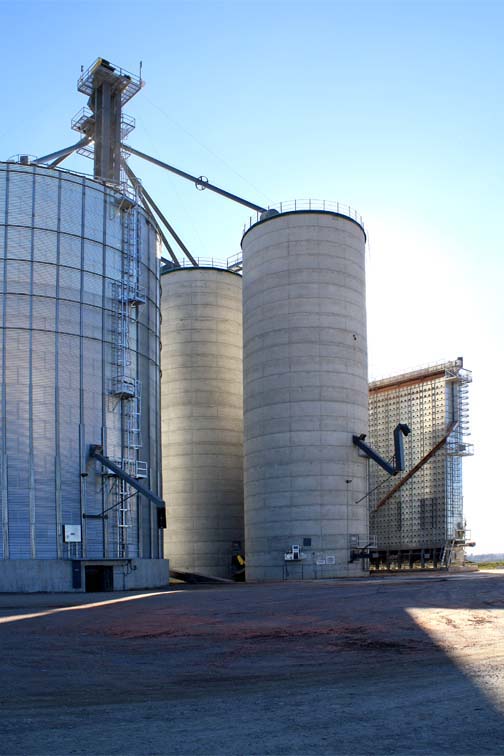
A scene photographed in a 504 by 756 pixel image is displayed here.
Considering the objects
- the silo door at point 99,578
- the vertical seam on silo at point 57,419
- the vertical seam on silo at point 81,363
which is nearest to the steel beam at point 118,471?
the vertical seam on silo at point 81,363

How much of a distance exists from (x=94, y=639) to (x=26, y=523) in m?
24.6

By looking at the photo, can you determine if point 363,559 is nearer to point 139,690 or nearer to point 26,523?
point 26,523

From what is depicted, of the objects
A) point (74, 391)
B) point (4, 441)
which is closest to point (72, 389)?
point (74, 391)

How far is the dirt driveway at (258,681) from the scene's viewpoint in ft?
31.5

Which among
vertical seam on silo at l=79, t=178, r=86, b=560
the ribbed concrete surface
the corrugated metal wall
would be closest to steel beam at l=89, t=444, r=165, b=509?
the corrugated metal wall

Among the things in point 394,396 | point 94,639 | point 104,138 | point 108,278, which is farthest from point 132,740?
point 394,396

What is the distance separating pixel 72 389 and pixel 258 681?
34.6 m

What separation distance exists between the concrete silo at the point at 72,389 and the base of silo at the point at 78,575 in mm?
59

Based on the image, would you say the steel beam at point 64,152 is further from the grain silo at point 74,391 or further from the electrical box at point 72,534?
the electrical box at point 72,534

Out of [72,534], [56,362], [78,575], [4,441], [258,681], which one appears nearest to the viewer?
[258,681]

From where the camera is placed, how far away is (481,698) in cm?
1162

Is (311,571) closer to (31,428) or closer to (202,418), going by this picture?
(202,418)

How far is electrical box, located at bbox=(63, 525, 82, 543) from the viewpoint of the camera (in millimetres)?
44531

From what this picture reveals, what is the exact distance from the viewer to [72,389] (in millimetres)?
46469
